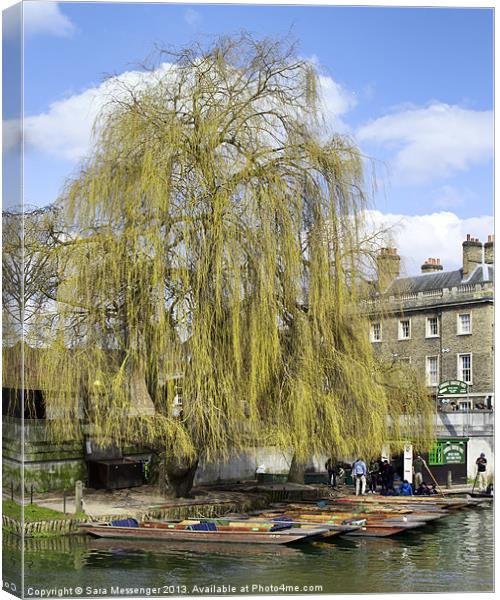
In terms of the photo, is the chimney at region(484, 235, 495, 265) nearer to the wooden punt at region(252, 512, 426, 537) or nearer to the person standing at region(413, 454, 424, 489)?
the person standing at region(413, 454, 424, 489)

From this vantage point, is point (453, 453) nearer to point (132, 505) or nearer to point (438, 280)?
point (438, 280)

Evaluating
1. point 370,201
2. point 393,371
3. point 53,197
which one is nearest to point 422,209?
point 370,201

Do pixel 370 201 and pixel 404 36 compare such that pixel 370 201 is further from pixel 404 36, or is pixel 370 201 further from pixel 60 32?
pixel 60 32

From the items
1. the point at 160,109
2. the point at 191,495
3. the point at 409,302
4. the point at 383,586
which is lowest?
Result: the point at 383,586

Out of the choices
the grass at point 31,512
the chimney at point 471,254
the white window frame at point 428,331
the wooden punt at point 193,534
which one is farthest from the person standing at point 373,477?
the grass at point 31,512

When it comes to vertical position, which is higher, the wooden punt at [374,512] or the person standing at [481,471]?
the person standing at [481,471]

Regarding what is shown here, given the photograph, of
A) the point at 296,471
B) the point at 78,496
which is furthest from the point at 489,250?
the point at 78,496

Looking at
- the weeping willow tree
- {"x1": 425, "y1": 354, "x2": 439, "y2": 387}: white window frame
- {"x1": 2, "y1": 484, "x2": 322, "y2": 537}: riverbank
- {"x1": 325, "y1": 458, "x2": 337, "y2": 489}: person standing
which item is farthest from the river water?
{"x1": 425, "y1": 354, "x2": 439, "y2": 387}: white window frame

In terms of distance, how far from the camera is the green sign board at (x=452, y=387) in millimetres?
14539

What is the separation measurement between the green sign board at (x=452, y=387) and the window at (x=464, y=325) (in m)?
0.66

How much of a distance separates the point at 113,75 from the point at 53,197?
1.64 m

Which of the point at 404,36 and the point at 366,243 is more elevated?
the point at 404,36

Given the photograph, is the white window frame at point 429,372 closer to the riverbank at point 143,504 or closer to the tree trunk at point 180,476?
the riverbank at point 143,504

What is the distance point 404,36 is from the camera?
14148 mm
